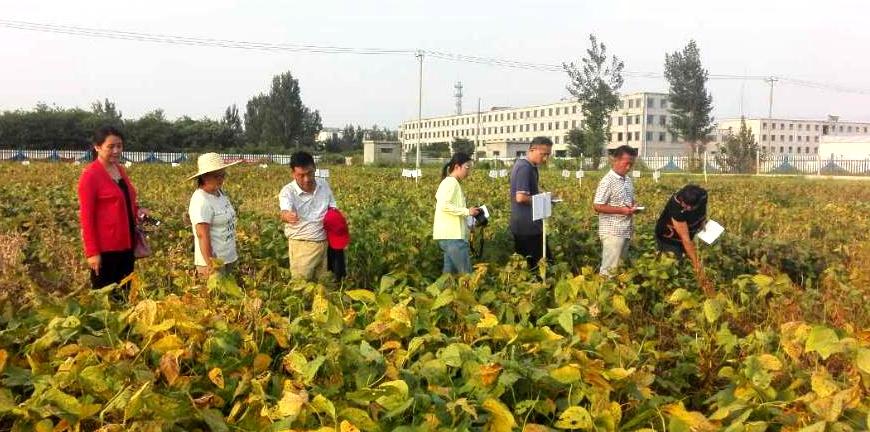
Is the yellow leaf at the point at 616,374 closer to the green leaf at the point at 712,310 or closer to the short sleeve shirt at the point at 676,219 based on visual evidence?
the green leaf at the point at 712,310

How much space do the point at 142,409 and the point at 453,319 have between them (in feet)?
3.75

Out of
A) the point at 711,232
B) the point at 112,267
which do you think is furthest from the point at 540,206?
the point at 112,267

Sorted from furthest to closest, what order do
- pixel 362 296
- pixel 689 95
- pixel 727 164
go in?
pixel 689 95
pixel 727 164
pixel 362 296

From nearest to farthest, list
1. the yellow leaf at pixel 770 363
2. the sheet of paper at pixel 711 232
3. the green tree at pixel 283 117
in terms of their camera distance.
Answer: the yellow leaf at pixel 770 363 < the sheet of paper at pixel 711 232 < the green tree at pixel 283 117

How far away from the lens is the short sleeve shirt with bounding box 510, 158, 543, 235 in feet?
17.9

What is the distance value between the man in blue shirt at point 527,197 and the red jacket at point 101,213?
2.81 metres

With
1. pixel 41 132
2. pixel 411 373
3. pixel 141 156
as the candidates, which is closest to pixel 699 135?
pixel 141 156

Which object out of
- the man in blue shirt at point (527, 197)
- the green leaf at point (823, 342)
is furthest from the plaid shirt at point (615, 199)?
the green leaf at point (823, 342)

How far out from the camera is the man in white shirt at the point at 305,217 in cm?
459

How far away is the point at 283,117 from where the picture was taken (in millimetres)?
62375

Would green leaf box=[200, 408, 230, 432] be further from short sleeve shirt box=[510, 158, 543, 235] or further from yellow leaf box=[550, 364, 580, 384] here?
short sleeve shirt box=[510, 158, 543, 235]

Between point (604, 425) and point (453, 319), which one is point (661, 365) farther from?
point (604, 425)

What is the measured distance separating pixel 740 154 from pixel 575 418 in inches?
1522

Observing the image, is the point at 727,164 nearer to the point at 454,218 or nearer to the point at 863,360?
the point at 454,218
